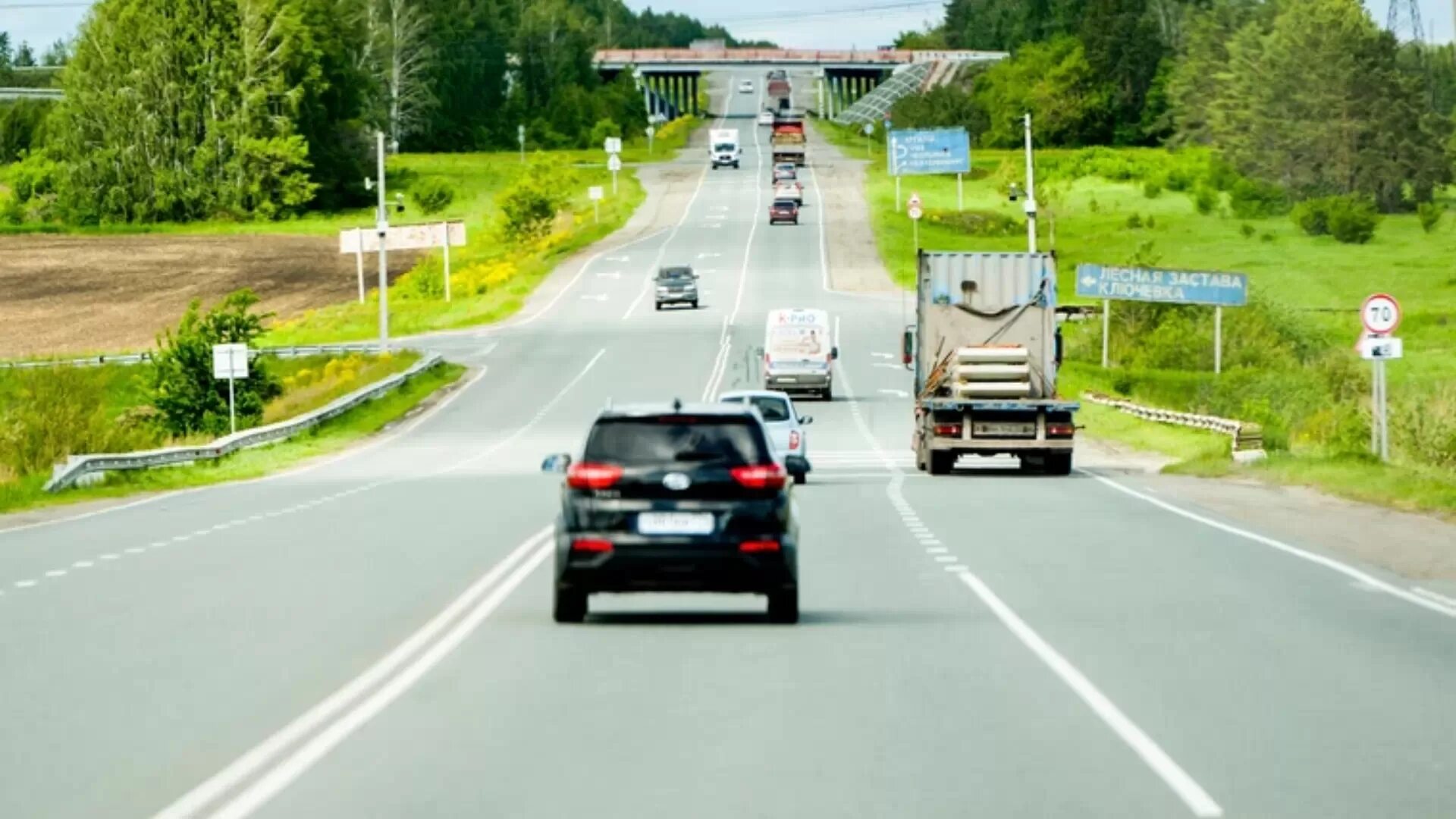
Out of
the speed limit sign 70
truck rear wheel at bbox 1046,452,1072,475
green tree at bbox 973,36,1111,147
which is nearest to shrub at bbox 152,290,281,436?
truck rear wheel at bbox 1046,452,1072,475

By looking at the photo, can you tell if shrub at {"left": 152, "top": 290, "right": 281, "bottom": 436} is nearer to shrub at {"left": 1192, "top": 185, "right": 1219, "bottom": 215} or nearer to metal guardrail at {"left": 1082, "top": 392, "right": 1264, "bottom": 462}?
metal guardrail at {"left": 1082, "top": 392, "right": 1264, "bottom": 462}

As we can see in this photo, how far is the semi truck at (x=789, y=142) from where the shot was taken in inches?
6476

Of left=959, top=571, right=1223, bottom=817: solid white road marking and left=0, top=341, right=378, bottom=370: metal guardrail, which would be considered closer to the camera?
left=959, top=571, right=1223, bottom=817: solid white road marking

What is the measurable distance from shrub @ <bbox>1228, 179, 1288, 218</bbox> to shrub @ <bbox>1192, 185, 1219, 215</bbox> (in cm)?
102

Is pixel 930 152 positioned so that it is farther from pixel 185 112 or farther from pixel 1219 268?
pixel 185 112

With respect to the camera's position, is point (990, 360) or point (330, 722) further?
point (990, 360)

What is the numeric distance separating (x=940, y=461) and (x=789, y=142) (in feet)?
420

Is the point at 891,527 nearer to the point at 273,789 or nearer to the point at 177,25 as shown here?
the point at 273,789

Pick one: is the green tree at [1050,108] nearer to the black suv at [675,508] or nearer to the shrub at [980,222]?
the shrub at [980,222]

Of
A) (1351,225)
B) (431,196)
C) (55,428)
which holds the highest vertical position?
(431,196)

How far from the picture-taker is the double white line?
34.0ft

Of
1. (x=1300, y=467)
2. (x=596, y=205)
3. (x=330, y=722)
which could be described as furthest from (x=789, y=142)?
(x=330, y=722)

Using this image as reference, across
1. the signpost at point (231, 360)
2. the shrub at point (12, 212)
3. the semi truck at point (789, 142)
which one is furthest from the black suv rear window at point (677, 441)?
the semi truck at point (789, 142)

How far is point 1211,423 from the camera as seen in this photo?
176 feet
